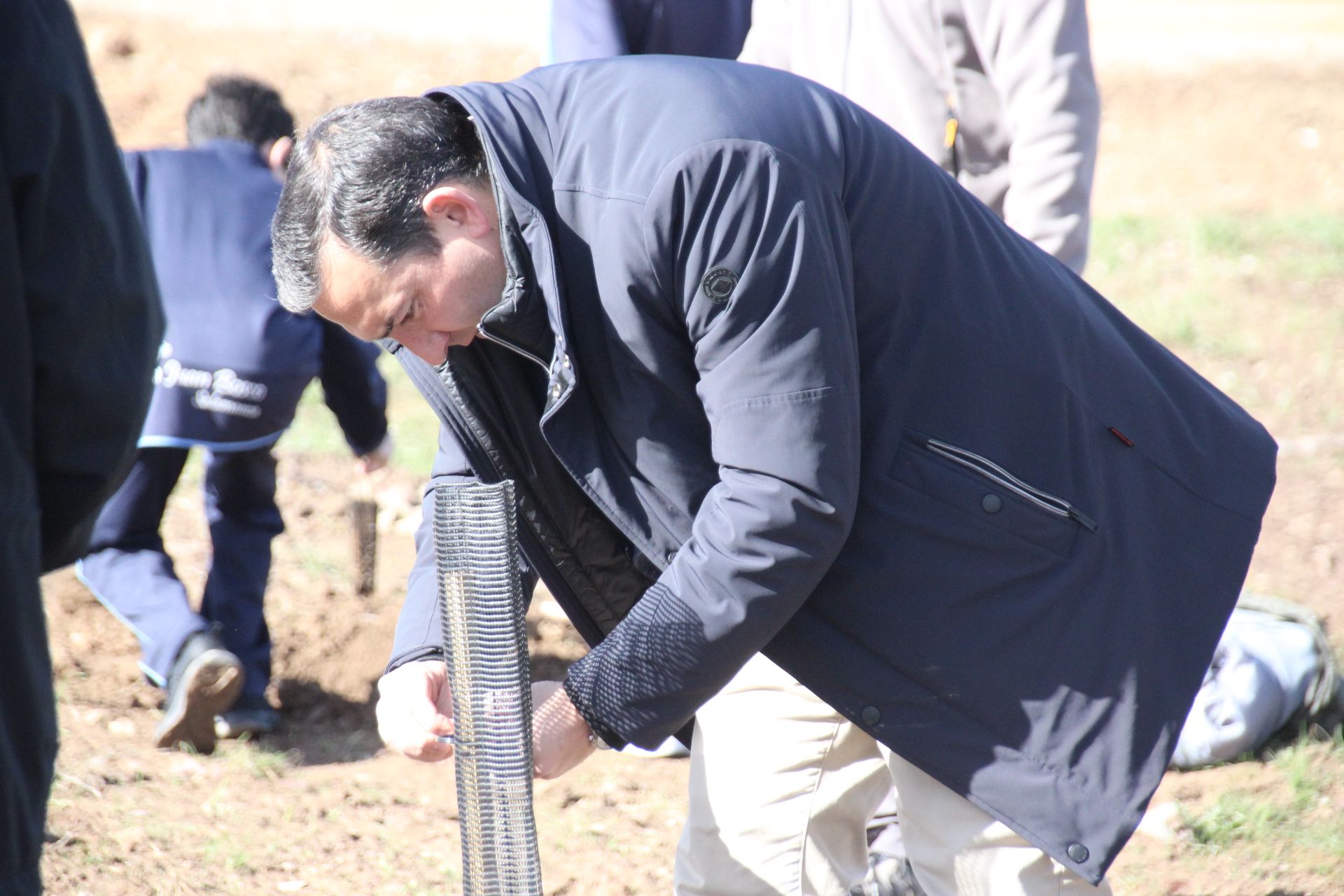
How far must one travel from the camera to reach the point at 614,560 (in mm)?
2184

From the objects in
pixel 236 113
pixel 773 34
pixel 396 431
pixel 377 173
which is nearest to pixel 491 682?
pixel 377 173

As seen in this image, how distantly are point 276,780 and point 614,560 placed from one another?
1861mm

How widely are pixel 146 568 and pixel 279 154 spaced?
1.28 metres

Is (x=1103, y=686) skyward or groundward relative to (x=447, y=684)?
skyward

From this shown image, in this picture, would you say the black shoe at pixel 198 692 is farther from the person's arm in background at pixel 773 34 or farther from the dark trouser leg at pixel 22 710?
the dark trouser leg at pixel 22 710

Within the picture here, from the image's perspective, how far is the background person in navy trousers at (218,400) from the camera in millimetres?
3730

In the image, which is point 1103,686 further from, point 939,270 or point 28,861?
point 28,861

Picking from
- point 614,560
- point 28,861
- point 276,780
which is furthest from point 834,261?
point 276,780

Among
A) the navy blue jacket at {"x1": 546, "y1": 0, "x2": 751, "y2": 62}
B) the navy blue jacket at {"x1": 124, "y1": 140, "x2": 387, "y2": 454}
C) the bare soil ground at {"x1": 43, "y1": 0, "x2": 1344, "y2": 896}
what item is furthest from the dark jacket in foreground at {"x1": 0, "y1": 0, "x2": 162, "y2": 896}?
the navy blue jacket at {"x1": 124, "y1": 140, "x2": 387, "y2": 454}

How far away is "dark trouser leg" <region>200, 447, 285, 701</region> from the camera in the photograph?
3984 mm

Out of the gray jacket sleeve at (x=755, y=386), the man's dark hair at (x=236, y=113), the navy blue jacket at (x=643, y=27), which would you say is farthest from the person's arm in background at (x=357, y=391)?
the gray jacket sleeve at (x=755, y=386)

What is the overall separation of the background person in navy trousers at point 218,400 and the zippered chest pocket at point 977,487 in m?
2.38

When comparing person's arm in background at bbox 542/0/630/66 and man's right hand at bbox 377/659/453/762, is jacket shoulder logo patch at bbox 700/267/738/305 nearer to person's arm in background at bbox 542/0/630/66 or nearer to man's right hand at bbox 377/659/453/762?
man's right hand at bbox 377/659/453/762

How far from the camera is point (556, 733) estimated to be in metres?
1.86
